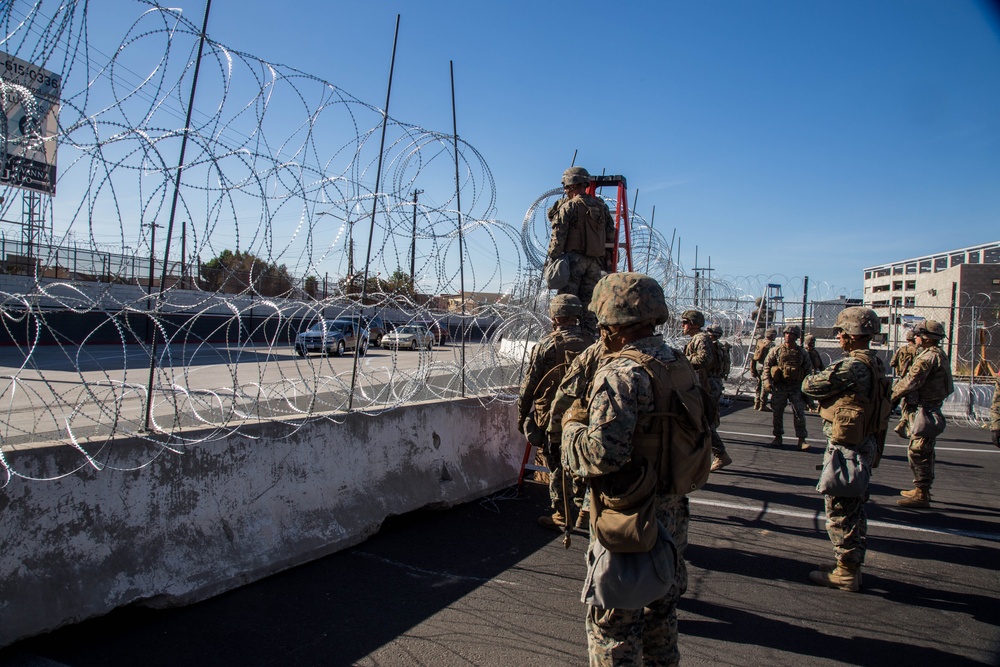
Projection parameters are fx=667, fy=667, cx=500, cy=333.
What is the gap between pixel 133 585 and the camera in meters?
3.31

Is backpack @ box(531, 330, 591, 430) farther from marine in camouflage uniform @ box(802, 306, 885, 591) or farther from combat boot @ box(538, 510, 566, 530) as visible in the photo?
marine in camouflage uniform @ box(802, 306, 885, 591)

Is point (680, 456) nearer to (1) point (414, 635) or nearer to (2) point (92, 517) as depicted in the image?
(1) point (414, 635)

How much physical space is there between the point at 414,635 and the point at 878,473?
6.71 metres

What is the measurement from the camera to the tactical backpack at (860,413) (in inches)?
175

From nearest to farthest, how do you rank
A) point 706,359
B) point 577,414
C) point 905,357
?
point 577,414, point 905,357, point 706,359

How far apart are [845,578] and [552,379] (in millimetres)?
2295

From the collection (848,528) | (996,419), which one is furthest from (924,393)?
(848,528)

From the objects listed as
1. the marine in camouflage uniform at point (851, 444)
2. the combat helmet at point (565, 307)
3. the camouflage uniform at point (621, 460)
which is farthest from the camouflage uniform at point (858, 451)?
the camouflage uniform at point (621, 460)

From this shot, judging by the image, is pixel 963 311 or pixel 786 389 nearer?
pixel 786 389

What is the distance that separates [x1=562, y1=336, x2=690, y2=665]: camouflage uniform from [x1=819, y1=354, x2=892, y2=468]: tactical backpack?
89.9 inches

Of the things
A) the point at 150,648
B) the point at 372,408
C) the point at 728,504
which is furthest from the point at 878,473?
the point at 150,648

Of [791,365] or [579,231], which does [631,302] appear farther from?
[791,365]

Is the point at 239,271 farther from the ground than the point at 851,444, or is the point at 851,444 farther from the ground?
the point at 239,271

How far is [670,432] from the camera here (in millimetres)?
2654
